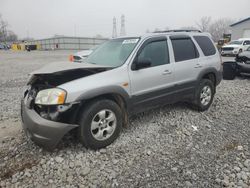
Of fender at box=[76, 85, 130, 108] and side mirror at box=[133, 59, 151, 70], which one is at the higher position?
side mirror at box=[133, 59, 151, 70]

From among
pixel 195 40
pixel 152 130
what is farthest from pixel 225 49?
pixel 152 130

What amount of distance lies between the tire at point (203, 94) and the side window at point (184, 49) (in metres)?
0.68

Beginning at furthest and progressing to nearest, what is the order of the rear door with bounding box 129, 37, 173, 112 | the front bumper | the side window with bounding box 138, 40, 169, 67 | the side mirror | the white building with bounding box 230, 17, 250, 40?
the white building with bounding box 230, 17, 250, 40
the side window with bounding box 138, 40, 169, 67
the rear door with bounding box 129, 37, 173, 112
the side mirror
the front bumper

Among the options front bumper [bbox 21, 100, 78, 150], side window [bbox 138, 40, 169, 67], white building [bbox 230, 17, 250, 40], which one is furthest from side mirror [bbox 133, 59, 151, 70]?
white building [bbox 230, 17, 250, 40]

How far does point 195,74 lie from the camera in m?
4.33

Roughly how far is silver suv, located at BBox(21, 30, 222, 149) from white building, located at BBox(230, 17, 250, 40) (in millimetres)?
33627

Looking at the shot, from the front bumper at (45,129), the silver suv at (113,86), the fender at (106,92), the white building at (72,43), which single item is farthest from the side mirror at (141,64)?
the white building at (72,43)

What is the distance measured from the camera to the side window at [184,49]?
13.1 ft

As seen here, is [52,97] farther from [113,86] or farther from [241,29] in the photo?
[241,29]

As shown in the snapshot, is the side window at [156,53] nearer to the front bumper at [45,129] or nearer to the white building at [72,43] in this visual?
the front bumper at [45,129]

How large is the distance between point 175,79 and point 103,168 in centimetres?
220

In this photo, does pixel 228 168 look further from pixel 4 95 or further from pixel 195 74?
pixel 4 95

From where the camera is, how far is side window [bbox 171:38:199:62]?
3998 millimetres

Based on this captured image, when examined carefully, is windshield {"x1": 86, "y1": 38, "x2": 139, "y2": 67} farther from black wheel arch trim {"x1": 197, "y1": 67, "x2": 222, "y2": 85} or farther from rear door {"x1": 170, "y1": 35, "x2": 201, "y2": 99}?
black wheel arch trim {"x1": 197, "y1": 67, "x2": 222, "y2": 85}
